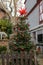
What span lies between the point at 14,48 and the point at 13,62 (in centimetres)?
129

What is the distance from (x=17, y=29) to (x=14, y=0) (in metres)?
16.9

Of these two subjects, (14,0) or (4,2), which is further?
(4,2)

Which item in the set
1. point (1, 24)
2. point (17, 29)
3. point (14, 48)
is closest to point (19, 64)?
point (14, 48)

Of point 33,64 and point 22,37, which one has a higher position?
point 22,37

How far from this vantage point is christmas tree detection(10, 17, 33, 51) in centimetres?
987

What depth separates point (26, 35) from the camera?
392 inches

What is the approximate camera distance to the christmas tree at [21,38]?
32.4 ft

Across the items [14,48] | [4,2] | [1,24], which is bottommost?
[14,48]

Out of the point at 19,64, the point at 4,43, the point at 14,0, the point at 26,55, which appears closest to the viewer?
the point at 26,55

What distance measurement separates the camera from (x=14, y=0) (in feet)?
87.6

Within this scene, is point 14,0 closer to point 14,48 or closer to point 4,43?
point 4,43

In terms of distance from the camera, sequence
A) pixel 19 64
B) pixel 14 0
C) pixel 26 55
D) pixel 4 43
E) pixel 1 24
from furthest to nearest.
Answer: pixel 1 24, pixel 14 0, pixel 4 43, pixel 19 64, pixel 26 55

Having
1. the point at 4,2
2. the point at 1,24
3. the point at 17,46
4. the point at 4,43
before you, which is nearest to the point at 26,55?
the point at 17,46

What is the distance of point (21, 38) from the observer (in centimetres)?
1000
